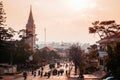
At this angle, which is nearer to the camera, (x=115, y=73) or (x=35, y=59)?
(x=115, y=73)

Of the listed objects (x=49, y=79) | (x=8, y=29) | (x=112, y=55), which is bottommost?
(x=49, y=79)

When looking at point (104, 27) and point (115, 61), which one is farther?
point (104, 27)

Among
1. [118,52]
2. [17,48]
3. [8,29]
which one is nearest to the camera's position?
[118,52]

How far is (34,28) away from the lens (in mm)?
186375

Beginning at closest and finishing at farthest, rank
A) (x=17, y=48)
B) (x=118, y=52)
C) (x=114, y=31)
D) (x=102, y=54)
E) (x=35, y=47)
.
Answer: (x=118, y=52) < (x=102, y=54) < (x=114, y=31) < (x=17, y=48) < (x=35, y=47)

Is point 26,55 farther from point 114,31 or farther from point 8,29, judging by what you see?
point 114,31

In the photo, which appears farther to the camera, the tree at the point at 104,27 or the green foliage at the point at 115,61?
the tree at the point at 104,27

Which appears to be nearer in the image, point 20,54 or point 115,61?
point 115,61

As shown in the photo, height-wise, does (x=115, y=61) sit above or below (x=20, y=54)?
below

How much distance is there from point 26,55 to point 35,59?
1796cm

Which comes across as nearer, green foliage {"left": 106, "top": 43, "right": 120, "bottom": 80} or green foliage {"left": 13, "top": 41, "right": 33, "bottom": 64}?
green foliage {"left": 106, "top": 43, "right": 120, "bottom": 80}

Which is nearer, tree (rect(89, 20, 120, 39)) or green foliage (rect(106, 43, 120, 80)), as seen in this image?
green foliage (rect(106, 43, 120, 80))

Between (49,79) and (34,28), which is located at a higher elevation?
(34,28)

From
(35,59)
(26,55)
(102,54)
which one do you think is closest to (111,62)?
(102,54)
